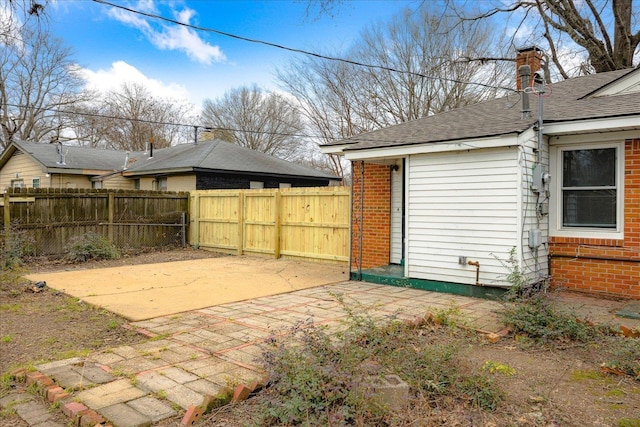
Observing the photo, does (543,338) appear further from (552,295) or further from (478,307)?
(478,307)

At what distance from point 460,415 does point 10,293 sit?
274 inches

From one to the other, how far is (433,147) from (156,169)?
39.7 ft

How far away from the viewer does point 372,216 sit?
901cm

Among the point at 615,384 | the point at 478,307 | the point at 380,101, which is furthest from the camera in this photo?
the point at 380,101

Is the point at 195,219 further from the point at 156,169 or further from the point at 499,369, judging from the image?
the point at 499,369

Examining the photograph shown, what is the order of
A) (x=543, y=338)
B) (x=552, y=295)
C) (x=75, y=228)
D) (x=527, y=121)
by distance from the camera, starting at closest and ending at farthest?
(x=543, y=338), (x=552, y=295), (x=527, y=121), (x=75, y=228)

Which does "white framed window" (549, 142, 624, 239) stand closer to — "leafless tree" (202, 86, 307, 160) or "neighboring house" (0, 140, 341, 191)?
"neighboring house" (0, 140, 341, 191)

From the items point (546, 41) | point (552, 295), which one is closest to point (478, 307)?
point (552, 295)

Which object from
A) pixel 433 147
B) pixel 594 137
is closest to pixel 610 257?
pixel 594 137

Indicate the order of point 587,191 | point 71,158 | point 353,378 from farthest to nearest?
point 71,158
point 587,191
point 353,378

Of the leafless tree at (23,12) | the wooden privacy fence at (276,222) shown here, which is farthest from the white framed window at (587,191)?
the leafless tree at (23,12)

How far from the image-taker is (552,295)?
5246 millimetres

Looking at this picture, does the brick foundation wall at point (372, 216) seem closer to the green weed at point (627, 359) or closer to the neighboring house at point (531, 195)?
the neighboring house at point (531, 195)

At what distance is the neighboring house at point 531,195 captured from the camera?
6309 millimetres
